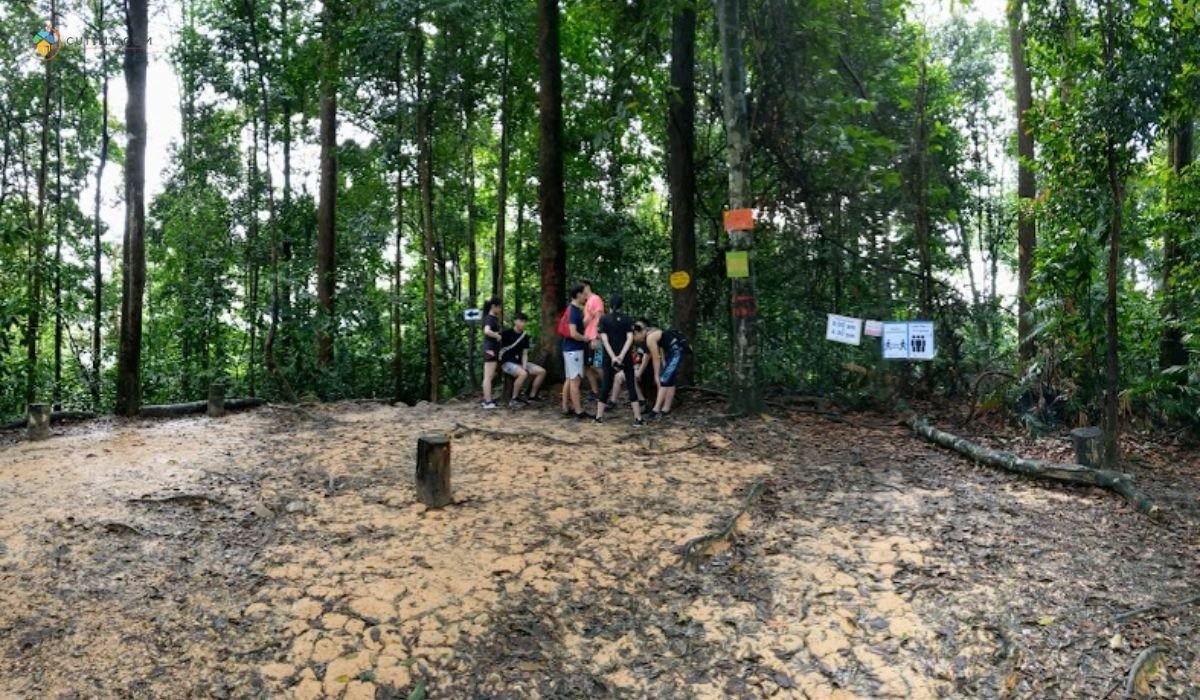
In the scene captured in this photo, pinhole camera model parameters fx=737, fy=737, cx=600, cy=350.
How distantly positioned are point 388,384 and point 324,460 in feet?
24.9

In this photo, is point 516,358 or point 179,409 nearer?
point 516,358

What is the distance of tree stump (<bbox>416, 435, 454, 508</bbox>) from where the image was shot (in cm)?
579

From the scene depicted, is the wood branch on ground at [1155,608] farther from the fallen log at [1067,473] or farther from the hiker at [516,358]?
the hiker at [516,358]

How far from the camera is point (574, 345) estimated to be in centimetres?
923

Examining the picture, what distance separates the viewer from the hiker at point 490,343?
32.7ft

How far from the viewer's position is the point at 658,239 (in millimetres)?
12922

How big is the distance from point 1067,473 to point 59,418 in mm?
12327

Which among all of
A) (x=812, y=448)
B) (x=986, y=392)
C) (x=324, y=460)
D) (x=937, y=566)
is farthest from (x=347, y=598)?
(x=986, y=392)

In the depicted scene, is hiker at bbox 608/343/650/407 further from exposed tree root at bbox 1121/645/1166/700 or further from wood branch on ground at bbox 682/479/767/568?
exposed tree root at bbox 1121/645/1166/700

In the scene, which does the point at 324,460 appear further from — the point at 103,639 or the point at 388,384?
the point at 388,384

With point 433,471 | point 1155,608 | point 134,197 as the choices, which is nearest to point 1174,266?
point 1155,608

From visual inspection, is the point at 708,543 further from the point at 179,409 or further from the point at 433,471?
the point at 179,409

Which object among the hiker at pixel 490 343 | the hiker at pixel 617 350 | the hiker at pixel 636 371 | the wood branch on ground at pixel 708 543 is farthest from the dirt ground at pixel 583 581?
the hiker at pixel 490 343

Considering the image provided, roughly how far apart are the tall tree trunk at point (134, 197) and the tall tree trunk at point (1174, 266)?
41.4 ft
